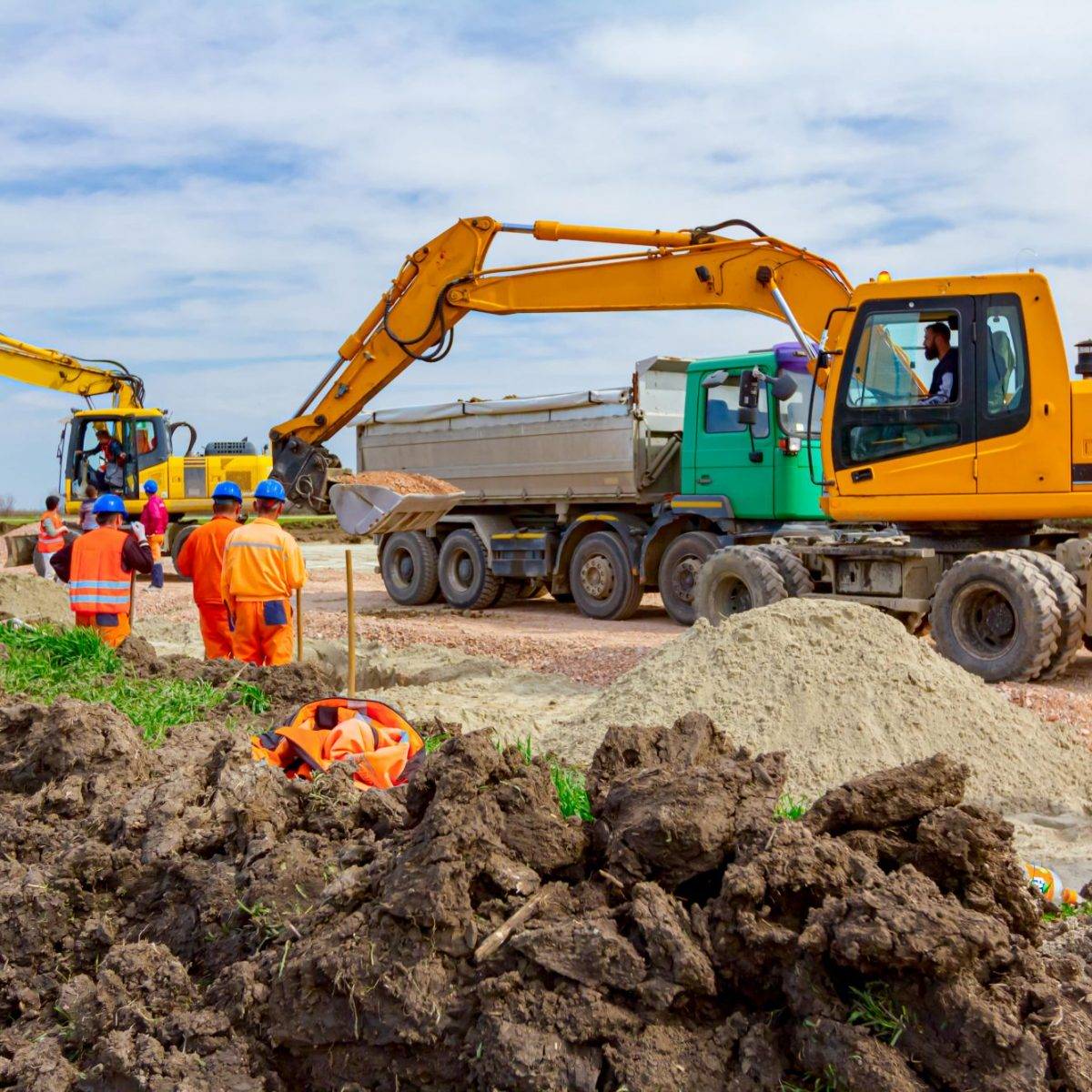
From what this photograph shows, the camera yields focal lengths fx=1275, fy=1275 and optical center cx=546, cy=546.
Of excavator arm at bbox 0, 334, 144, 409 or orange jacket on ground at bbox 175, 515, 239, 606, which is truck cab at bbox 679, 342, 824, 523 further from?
excavator arm at bbox 0, 334, 144, 409

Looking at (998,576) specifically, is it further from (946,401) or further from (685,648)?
(685,648)

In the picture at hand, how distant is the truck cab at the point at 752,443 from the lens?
1421cm

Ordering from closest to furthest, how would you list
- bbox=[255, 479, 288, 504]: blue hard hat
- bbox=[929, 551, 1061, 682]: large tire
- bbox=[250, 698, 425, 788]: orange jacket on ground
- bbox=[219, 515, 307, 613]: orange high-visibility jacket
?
bbox=[250, 698, 425, 788]: orange jacket on ground < bbox=[219, 515, 307, 613]: orange high-visibility jacket < bbox=[255, 479, 288, 504]: blue hard hat < bbox=[929, 551, 1061, 682]: large tire

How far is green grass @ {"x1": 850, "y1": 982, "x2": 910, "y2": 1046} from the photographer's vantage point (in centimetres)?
312

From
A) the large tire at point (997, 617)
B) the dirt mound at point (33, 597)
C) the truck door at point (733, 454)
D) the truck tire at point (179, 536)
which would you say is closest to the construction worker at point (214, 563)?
the large tire at point (997, 617)

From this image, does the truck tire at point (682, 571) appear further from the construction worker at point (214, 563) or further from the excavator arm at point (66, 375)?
the excavator arm at point (66, 375)

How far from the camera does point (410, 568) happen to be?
18719 mm

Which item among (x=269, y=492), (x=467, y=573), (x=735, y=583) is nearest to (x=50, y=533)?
(x=467, y=573)

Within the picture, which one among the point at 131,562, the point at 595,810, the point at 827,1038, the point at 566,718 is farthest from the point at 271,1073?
the point at 131,562

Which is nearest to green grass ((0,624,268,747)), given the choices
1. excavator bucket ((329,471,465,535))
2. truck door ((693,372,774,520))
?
excavator bucket ((329,471,465,535))

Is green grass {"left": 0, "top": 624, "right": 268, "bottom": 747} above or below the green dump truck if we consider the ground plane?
below

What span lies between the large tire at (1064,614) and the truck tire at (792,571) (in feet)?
8.00

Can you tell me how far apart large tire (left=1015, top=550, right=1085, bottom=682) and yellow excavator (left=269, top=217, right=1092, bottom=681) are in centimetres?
1

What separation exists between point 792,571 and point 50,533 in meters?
13.9
